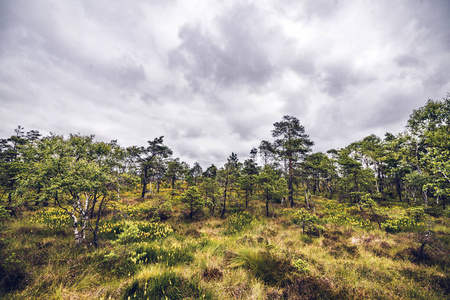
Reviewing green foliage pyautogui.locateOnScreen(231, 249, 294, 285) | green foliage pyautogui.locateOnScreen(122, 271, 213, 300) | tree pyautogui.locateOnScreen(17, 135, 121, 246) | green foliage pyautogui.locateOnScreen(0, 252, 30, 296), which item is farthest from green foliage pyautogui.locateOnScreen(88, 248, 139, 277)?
green foliage pyautogui.locateOnScreen(231, 249, 294, 285)

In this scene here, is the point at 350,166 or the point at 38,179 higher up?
the point at 350,166

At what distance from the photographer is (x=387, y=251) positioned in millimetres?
7164

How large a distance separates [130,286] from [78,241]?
4.60 meters

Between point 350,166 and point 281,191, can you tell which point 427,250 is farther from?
point 350,166

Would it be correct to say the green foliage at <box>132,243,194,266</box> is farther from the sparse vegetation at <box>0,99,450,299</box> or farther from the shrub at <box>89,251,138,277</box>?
the shrub at <box>89,251,138,277</box>

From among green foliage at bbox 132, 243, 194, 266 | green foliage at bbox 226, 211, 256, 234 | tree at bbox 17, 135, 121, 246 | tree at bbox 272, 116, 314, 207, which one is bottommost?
green foliage at bbox 226, 211, 256, 234

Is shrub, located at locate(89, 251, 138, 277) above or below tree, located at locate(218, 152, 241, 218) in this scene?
below

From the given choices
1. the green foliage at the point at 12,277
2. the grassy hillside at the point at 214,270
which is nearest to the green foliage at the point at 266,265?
the grassy hillside at the point at 214,270

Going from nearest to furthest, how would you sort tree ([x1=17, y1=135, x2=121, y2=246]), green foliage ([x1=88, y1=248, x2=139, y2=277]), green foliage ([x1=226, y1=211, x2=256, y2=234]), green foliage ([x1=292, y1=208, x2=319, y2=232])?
1. green foliage ([x1=88, y1=248, x2=139, y2=277])
2. tree ([x1=17, y1=135, x2=121, y2=246])
3. green foliage ([x1=292, y1=208, x2=319, y2=232])
4. green foliage ([x1=226, y1=211, x2=256, y2=234])

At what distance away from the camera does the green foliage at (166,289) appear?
12.3ft

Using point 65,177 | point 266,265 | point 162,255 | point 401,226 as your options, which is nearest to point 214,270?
point 266,265

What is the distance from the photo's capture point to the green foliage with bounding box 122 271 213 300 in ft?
12.3

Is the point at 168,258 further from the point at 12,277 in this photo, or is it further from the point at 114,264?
the point at 12,277

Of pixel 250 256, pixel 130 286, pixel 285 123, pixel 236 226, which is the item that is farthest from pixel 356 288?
pixel 285 123
